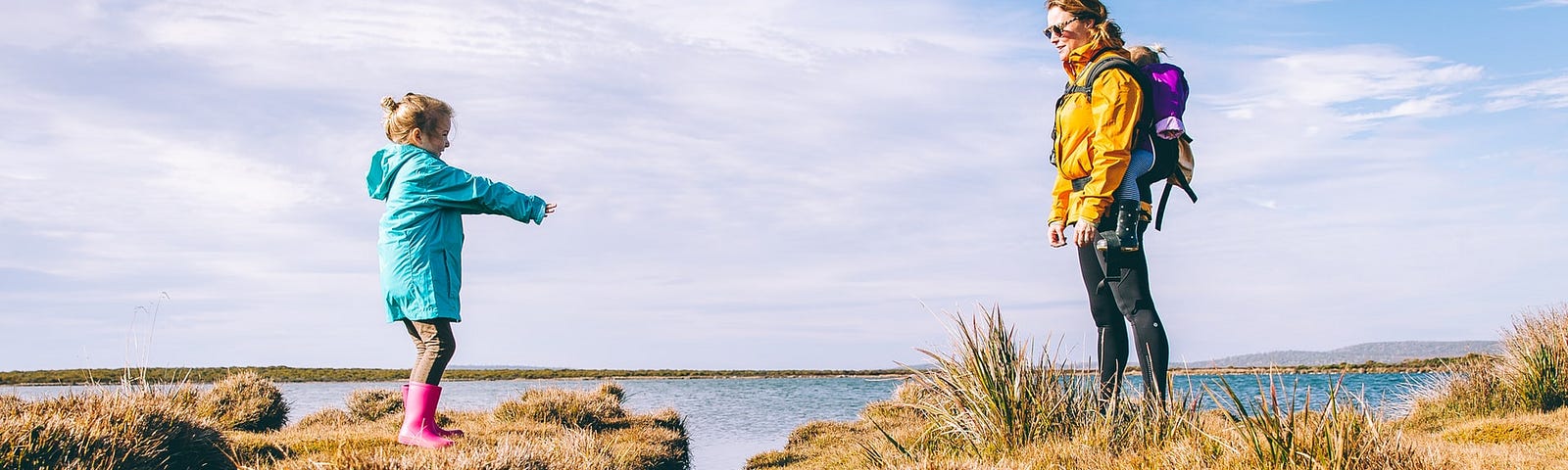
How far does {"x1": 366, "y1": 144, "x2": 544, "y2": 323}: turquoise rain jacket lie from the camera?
473cm

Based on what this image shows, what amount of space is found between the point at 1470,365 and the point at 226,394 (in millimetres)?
12652

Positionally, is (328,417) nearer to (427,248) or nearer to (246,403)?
(246,403)

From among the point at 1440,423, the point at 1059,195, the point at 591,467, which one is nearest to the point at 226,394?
the point at 591,467

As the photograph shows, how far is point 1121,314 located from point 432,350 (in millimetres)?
3424

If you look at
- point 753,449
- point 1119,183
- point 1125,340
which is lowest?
point 753,449

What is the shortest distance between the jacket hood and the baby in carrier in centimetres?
352

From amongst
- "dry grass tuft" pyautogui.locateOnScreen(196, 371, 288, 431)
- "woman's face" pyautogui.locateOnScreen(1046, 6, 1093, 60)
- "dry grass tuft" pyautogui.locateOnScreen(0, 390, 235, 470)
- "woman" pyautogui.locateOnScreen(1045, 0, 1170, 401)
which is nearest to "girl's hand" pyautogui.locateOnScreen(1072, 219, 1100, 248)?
"woman" pyautogui.locateOnScreen(1045, 0, 1170, 401)

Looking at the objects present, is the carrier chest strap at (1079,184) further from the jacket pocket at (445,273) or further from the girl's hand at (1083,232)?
the jacket pocket at (445,273)

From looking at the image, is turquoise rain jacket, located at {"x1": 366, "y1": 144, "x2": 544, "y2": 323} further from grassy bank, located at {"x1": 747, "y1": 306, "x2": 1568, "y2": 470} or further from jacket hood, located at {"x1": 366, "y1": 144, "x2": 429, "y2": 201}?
grassy bank, located at {"x1": 747, "y1": 306, "x2": 1568, "y2": 470}

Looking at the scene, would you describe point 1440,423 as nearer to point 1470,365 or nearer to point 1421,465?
point 1470,365

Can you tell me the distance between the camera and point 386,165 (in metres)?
5.00

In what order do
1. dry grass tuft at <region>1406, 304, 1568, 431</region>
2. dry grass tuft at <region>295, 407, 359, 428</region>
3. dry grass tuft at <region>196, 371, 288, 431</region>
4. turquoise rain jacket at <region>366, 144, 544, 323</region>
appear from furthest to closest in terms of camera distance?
1. dry grass tuft at <region>295, 407, 359, 428</region>
2. dry grass tuft at <region>196, 371, 288, 431</region>
3. dry grass tuft at <region>1406, 304, 1568, 431</region>
4. turquoise rain jacket at <region>366, 144, 544, 323</region>

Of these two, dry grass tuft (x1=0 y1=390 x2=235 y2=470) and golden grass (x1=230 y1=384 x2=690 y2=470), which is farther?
dry grass tuft (x1=0 y1=390 x2=235 y2=470)

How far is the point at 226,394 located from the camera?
10203 millimetres
